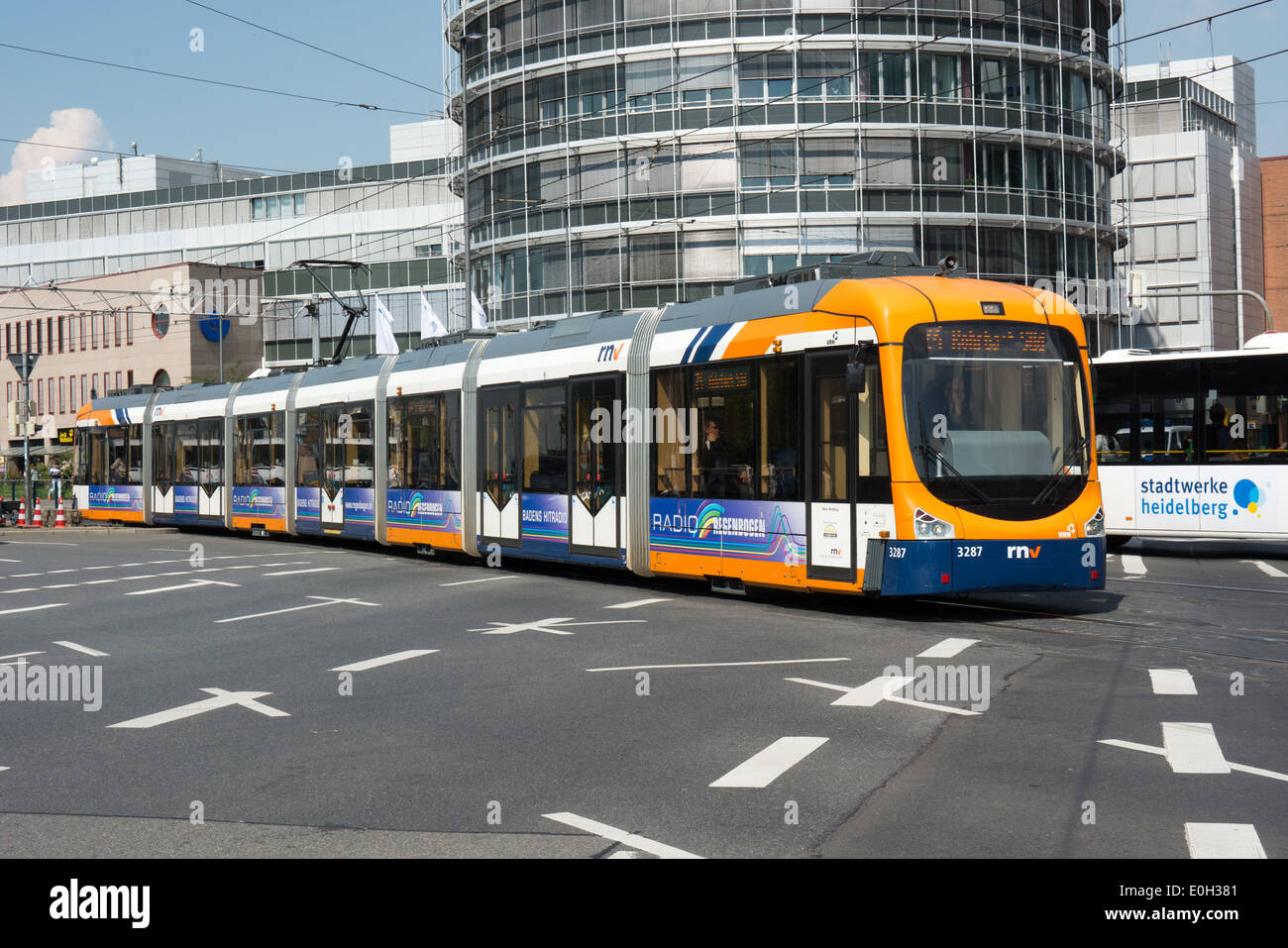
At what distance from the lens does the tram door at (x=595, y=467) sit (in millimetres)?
18047

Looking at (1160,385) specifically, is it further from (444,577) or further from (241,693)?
(241,693)

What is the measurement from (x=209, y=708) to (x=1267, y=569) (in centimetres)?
1569

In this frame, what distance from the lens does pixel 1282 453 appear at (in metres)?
21.7

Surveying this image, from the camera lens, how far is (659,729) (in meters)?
8.54

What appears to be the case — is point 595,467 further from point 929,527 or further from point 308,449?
point 308,449

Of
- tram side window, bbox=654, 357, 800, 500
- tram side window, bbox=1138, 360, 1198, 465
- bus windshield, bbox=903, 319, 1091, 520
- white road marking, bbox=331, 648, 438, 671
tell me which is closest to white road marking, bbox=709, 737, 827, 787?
white road marking, bbox=331, 648, 438, 671

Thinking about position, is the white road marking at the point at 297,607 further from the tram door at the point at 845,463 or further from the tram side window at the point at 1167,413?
the tram side window at the point at 1167,413

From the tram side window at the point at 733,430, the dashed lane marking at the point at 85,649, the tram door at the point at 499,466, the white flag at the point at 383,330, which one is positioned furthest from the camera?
the white flag at the point at 383,330

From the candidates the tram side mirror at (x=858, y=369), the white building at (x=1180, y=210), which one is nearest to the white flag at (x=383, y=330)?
the tram side mirror at (x=858, y=369)

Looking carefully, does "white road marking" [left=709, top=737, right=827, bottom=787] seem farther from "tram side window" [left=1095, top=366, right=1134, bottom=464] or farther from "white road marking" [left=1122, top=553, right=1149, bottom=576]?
"tram side window" [left=1095, top=366, right=1134, bottom=464]

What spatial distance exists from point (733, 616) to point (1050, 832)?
8.40 meters

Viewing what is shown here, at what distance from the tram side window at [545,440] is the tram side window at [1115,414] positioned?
9591 millimetres

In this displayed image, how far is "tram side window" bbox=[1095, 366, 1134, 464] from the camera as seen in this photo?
23484mm

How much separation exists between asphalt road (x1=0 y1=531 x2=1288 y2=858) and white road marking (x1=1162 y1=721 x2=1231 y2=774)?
3cm
